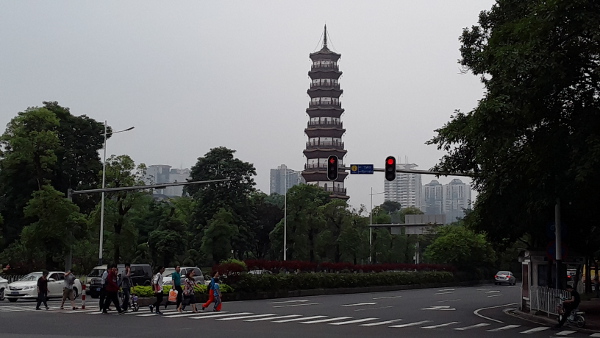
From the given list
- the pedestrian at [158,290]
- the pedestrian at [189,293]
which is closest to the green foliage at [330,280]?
the pedestrian at [189,293]

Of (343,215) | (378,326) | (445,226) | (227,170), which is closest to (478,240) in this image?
(445,226)

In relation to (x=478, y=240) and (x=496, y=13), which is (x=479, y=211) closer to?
(x=496, y=13)

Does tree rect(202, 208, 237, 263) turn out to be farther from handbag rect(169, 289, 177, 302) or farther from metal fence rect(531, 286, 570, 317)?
metal fence rect(531, 286, 570, 317)

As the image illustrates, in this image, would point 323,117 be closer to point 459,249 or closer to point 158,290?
point 459,249

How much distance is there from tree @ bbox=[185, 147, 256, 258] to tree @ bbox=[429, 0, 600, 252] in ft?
166

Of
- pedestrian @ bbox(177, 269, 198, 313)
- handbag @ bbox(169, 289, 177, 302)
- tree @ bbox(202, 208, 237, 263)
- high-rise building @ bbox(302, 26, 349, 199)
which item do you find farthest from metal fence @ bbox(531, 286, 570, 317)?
high-rise building @ bbox(302, 26, 349, 199)

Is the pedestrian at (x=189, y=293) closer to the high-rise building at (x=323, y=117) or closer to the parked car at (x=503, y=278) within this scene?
the parked car at (x=503, y=278)

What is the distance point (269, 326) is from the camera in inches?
828

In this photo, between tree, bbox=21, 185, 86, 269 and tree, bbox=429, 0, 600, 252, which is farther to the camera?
tree, bbox=21, 185, 86, 269

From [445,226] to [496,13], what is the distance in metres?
46.7

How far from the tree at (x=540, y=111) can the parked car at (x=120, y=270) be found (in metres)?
21.1

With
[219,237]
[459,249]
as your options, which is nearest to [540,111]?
[459,249]

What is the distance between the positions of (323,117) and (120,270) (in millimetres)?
88012

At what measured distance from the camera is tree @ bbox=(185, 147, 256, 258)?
3002 inches
